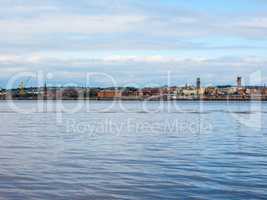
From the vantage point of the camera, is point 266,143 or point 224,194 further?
point 266,143

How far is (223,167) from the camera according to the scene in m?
18.2

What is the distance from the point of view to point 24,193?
545 inches

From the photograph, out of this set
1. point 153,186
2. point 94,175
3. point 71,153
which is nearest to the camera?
point 153,186

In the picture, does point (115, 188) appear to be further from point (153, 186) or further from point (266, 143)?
point (266, 143)

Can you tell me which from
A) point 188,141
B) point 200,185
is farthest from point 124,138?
point 200,185

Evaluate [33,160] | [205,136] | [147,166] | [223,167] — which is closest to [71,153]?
[33,160]

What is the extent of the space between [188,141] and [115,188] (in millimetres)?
13852

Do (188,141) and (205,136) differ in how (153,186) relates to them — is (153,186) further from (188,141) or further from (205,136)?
(205,136)

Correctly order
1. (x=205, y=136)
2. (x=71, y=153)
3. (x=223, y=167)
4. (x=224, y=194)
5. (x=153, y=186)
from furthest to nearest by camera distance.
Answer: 1. (x=205, y=136)
2. (x=71, y=153)
3. (x=223, y=167)
4. (x=153, y=186)
5. (x=224, y=194)

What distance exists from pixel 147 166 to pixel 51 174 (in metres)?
3.26

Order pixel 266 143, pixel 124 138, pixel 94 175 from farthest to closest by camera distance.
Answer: pixel 124 138 < pixel 266 143 < pixel 94 175

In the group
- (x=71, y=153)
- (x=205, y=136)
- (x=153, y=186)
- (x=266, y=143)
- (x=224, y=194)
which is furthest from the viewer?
(x=205, y=136)

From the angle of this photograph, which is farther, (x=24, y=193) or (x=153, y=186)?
(x=153, y=186)

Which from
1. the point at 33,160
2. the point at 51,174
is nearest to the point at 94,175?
the point at 51,174
